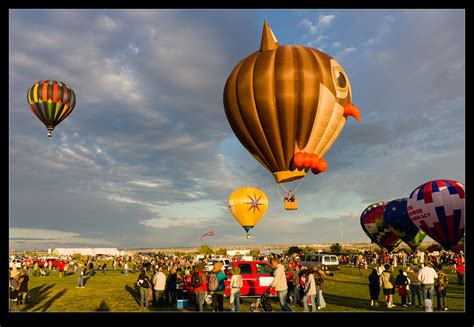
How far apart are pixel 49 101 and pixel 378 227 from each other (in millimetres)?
40260

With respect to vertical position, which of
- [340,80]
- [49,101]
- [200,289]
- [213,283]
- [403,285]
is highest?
[49,101]

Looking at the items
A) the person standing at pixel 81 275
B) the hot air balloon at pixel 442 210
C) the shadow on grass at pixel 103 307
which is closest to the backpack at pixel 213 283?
the shadow on grass at pixel 103 307

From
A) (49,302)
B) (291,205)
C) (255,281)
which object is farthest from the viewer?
(291,205)

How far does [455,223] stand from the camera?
31.0 meters

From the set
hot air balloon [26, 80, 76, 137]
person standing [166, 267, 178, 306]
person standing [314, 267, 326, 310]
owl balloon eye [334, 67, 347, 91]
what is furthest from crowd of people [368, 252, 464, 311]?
hot air balloon [26, 80, 76, 137]

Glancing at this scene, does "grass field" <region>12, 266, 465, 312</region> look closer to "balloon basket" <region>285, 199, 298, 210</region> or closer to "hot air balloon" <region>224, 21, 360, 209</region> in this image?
"balloon basket" <region>285, 199, 298, 210</region>

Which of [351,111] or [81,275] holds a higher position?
[351,111]

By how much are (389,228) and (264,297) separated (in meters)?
40.3

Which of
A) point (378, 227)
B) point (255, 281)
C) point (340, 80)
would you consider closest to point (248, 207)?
point (378, 227)

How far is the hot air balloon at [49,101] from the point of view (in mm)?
38469

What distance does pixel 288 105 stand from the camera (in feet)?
74.7

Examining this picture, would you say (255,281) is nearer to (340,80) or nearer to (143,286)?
(143,286)
